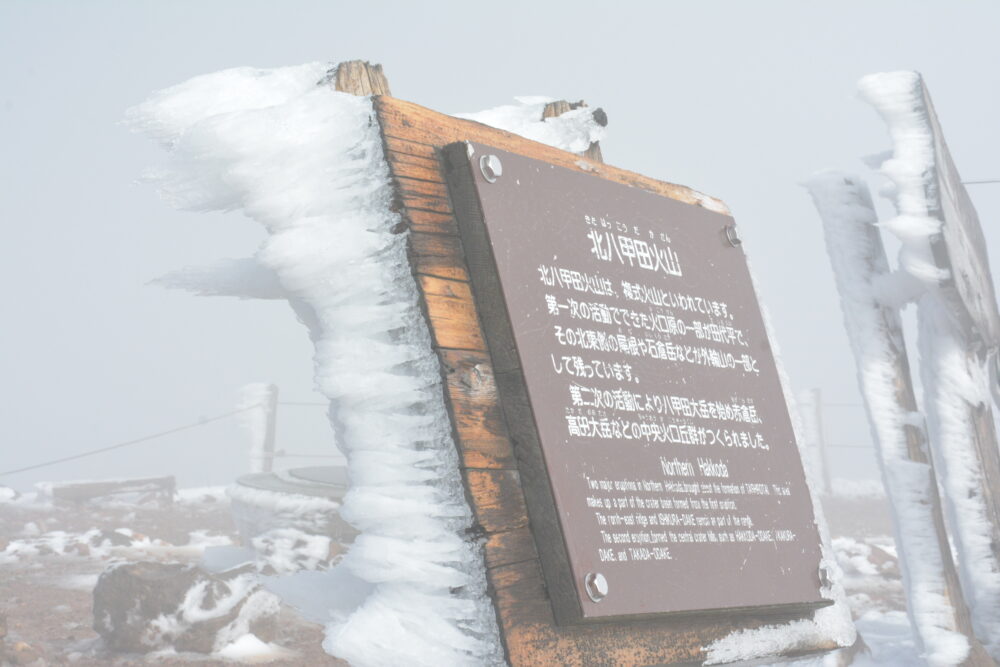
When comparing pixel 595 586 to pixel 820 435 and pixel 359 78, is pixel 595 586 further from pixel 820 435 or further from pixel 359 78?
pixel 820 435

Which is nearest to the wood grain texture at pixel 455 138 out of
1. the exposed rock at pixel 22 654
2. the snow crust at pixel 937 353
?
the snow crust at pixel 937 353

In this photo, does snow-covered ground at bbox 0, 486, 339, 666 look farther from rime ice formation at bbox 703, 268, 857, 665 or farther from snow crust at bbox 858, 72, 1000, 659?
snow crust at bbox 858, 72, 1000, 659

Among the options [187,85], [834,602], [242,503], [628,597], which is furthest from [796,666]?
[242,503]

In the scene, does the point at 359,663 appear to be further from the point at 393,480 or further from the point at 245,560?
the point at 245,560

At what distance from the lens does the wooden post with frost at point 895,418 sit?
5.25m

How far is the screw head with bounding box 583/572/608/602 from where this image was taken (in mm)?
1859

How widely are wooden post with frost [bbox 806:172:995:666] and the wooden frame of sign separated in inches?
137

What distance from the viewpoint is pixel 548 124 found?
117 inches

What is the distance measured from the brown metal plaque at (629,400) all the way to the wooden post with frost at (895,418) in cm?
311

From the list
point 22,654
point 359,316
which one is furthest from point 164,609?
point 359,316

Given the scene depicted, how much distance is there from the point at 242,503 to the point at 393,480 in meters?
6.28

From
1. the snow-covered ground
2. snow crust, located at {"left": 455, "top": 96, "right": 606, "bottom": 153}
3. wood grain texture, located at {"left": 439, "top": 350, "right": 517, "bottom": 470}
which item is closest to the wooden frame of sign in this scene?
wood grain texture, located at {"left": 439, "top": 350, "right": 517, "bottom": 470}

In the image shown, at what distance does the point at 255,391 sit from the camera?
41.0ft

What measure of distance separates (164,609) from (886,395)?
16.9 ft
